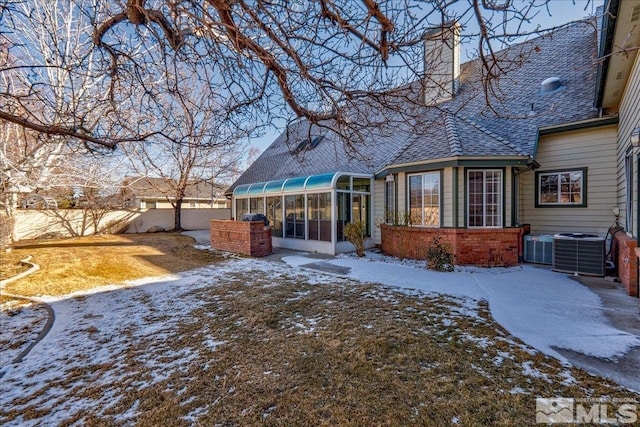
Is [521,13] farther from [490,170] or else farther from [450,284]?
[490,170]

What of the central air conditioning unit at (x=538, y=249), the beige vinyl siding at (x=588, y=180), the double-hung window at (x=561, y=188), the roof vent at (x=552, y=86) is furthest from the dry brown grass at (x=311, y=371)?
the roof vent at (x=552, y=86)

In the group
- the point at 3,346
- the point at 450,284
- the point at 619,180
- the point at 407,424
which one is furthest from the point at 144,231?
the point at 619,180

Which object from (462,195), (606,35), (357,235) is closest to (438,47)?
(606,35)

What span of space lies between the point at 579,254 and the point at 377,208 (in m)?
6.13

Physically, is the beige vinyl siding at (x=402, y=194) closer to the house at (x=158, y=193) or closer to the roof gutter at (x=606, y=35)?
the roof gutter at (x=606, y=35)

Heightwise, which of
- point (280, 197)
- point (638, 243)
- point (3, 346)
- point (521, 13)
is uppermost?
point (521, 13)

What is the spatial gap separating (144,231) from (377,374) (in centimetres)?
2247

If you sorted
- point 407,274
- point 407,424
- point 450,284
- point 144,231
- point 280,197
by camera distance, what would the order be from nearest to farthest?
1. point 407,424
2. point 450,284
3. point 407,274
4. point 280,197
5. point 144,231

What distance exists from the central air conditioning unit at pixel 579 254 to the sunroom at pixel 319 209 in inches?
227

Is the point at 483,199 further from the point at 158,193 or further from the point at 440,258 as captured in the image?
the point at 158,193

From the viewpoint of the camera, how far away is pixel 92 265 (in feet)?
30.3

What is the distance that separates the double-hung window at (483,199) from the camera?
8.39 metres

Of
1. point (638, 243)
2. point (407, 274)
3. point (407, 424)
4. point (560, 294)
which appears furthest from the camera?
point (407, 274)

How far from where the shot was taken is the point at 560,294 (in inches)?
222
